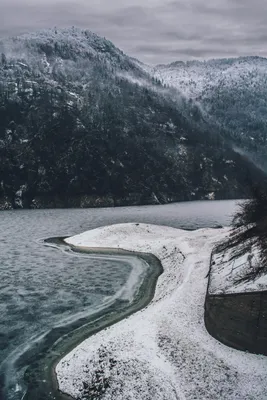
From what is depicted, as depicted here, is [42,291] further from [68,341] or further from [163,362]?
[163,362]

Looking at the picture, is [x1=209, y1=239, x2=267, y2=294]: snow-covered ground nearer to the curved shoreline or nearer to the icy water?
the curved shoreline

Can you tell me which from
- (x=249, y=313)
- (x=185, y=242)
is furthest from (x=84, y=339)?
(x=185, y=242)

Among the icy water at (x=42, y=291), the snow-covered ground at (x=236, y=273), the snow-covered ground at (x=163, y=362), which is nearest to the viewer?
the snow-covered ground at (x=163, y=362)

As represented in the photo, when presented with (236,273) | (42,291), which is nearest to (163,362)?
(236,273)

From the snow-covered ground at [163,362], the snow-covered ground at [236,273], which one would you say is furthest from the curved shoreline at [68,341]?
the snow-covered ground at [236,273]

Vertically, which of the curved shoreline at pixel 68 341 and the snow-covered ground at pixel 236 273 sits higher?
the snow-covered ground at pixel 236 273

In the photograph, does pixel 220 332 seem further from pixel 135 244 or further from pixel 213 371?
pixel 135 244

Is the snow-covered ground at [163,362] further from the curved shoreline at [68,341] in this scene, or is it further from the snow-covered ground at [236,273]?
the snow-covered ground at [236,273]

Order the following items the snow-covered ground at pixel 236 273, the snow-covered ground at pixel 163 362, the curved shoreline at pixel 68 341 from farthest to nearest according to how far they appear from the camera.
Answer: the snow-covered ground at pixel 236 273
the curved shoreline at pixel 68 341
the snow-covered ground at pixel 163 362

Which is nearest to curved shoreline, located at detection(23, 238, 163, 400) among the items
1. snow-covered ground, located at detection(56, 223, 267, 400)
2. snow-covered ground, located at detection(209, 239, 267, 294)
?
snow-covered ground, located at detection(56, 223, 267, 400)
